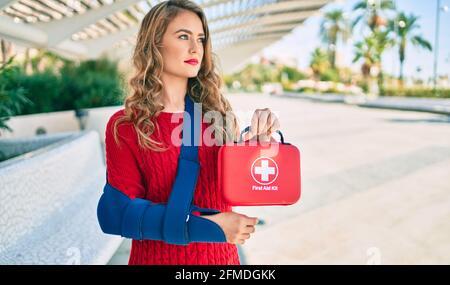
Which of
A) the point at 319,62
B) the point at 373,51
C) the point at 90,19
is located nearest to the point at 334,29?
the point at 319,62

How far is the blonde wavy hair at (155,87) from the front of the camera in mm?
839

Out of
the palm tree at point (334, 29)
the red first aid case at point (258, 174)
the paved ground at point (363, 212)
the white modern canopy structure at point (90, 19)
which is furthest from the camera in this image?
the palm tree at point (334, 29)

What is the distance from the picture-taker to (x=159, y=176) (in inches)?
33.5

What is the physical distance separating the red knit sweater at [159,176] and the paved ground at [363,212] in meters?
0.16

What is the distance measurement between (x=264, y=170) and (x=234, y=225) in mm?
90

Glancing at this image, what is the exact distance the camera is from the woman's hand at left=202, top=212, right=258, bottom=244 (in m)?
0.75

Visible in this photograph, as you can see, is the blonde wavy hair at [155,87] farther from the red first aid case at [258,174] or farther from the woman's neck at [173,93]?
the red first aid case at [258,174]

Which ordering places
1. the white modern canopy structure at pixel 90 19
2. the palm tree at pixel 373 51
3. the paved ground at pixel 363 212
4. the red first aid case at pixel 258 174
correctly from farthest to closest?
the palm tree at pixel 373 51
the white modern canopy structure at pixel 90 19
the paved ground at pixel 363 212
the red first aid case at pixel 258 174

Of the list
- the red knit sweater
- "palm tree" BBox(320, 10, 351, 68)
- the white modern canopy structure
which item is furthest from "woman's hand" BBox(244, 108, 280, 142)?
"palm tree" BBox(320, 10, 351, 68)

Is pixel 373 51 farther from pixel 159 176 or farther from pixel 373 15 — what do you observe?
pixel 159 176

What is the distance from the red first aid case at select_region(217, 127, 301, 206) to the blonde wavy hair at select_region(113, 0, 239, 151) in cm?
14

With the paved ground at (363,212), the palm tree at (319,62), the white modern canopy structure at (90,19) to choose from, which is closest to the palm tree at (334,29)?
the palm tree at (319,62)
